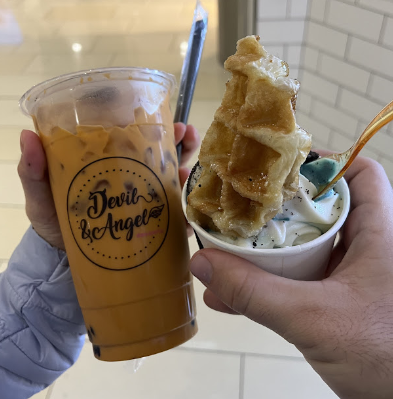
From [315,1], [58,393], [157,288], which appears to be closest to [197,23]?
[157,288]

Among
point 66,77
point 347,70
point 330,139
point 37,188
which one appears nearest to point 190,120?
point 330,139

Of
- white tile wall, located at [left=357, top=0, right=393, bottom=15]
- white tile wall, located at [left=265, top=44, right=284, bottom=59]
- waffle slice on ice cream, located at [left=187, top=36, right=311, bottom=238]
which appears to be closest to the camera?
waffle slice on ice cream, located at [left=187, top=36, right=311, bottom=238]

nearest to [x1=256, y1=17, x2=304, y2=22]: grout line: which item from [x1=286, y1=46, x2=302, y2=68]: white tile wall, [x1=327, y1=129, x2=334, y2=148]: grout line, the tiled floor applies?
[x1=286, y1=46, x2=302, y2=68]: white tile wall

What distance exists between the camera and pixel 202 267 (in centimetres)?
71

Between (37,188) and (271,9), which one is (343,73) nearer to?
(271,9)

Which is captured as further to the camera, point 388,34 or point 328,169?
point 388,34

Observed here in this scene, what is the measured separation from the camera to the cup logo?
2.36ft

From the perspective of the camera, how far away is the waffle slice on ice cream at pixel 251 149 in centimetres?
61

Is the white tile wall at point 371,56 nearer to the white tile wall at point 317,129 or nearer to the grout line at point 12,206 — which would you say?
the white tile wall at point 317,129

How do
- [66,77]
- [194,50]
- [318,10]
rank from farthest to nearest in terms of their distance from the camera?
[318,10] → [194,50] → [66,77]

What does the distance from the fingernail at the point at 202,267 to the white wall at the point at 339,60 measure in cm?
113

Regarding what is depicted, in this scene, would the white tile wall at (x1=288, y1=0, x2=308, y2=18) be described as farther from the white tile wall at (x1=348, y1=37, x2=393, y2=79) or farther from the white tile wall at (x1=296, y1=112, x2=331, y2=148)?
the white tile wall at (x1=296, y1=112, x2=331, y2=148)

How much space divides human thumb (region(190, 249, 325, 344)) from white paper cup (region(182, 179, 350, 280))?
2 centimetres

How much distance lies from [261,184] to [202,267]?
0.58ft
